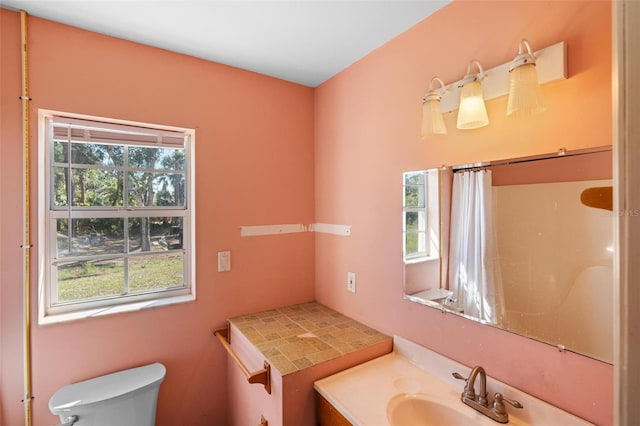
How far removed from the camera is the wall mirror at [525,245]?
2.93ft

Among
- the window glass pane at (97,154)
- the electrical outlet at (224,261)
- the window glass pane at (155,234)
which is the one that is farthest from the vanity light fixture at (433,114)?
the window glass pane at (97,154)

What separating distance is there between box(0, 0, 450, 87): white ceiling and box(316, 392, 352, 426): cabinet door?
1.75 metres

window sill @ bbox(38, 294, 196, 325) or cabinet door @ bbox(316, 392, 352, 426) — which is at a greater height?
window sill @ bbox(38, 294, 196, 325)

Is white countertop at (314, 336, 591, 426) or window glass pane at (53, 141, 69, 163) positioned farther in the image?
window glass pane at (53, 141, 69, 163)

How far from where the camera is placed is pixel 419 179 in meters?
1.41

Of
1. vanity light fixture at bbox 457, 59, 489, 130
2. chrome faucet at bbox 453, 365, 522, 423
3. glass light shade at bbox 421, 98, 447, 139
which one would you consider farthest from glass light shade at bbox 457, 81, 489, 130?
chrome faucet at bbox 453, 365, 522, 423

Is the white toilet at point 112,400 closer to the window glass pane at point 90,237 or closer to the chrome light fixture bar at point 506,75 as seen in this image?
the window glass pane at point 90,237

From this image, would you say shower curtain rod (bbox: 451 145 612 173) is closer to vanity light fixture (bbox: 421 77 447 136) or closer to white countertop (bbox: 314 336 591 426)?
vanity light fixture (bbox: 421 77 447 136)

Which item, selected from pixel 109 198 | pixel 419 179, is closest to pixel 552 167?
pixel 419 179

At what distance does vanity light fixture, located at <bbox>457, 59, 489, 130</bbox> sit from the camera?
1099 millimetres

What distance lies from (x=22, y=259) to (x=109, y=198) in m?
0.45

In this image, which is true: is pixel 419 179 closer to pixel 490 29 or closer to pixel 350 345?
pixel 490 29

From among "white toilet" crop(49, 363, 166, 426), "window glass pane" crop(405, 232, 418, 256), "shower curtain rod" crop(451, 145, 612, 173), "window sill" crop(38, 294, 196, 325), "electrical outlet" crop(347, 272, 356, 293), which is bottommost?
"white toilet" crop(49, 363, 166, 426)

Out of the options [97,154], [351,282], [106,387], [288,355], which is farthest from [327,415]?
[97,154]
